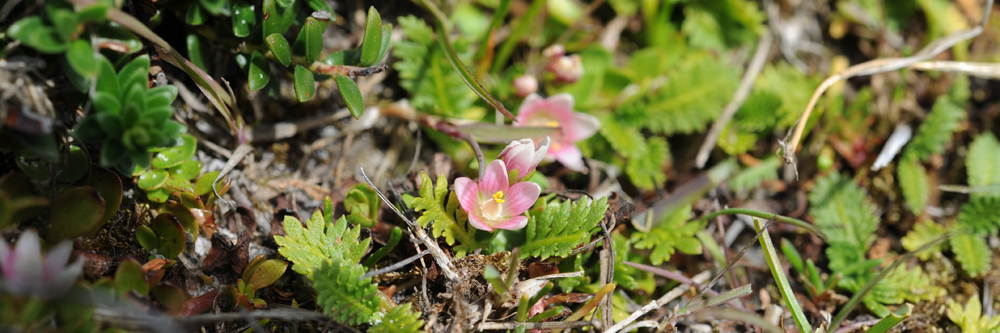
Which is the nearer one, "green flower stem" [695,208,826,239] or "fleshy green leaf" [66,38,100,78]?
"fleshy green leaf" [66,38,100,78]

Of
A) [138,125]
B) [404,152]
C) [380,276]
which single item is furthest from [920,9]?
[138,125]

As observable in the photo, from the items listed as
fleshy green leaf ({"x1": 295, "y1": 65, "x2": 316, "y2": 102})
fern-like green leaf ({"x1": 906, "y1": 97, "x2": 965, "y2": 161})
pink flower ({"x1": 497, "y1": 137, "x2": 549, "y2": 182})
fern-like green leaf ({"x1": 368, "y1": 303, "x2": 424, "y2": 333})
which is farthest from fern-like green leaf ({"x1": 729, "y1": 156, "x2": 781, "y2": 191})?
fleshy green leaf ({"x1": 295, "y1": 65, "x2": 316, "y2": 102})

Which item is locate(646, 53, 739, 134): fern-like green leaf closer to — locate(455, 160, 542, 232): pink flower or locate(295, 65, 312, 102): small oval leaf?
locate(455, 160, 542, 232): pink flower

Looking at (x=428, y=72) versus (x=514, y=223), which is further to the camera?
(x=428, y=72)

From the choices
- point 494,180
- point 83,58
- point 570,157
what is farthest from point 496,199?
point 83,58

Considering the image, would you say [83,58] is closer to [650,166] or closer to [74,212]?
[74,212]

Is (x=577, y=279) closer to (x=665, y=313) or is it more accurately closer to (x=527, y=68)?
(x=665, y=313)
